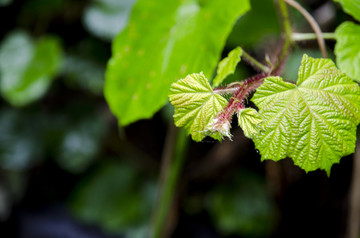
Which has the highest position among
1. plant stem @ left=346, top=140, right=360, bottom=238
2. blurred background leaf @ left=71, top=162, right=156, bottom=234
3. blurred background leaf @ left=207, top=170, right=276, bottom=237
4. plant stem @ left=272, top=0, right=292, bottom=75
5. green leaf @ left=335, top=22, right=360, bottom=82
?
green leaf @ left=335, top=22, right=360, bottom=82

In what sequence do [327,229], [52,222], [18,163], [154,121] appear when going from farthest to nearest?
[154,121], [52,222], [18,163], [327,229]

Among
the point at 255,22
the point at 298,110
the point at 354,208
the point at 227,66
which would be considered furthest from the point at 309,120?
the point at 354,208

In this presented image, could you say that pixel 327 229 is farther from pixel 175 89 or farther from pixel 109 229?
pixel 175 89

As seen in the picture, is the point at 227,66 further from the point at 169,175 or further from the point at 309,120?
the point at 169,175

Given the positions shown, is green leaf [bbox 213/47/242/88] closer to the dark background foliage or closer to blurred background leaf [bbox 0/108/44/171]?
the dark background foliage

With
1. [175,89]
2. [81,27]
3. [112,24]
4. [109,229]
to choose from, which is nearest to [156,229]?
[109,229]

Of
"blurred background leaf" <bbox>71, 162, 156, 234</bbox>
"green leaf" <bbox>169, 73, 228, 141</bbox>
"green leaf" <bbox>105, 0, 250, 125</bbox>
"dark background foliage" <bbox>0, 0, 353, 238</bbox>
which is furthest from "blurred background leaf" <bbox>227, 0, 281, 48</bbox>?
"blurred background leaf" <bbox>71, 162, 156, 234</bbox>
